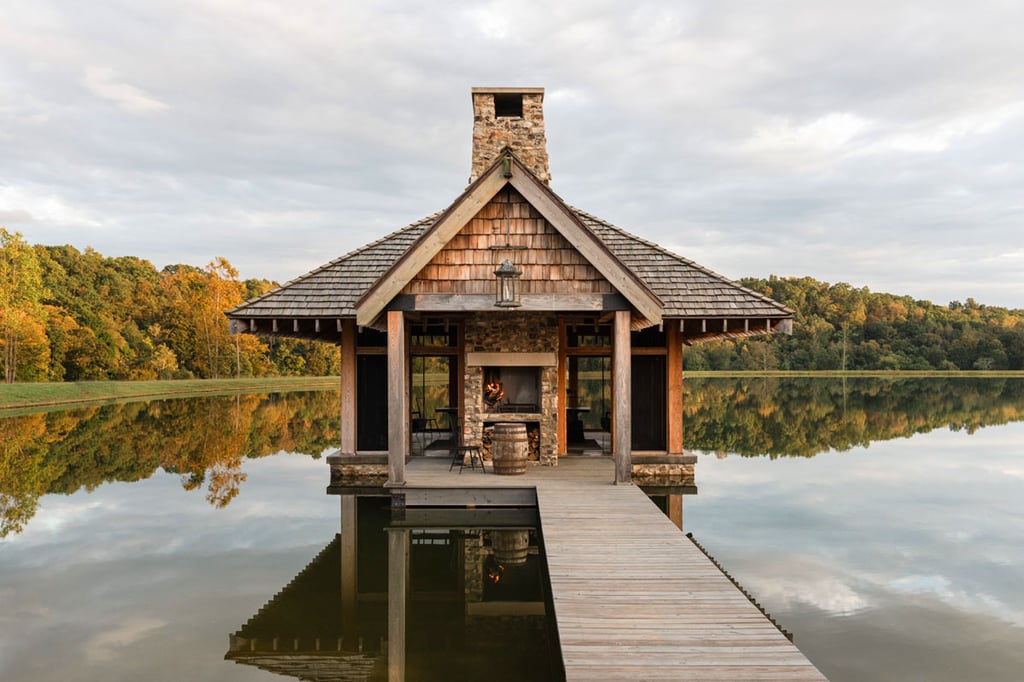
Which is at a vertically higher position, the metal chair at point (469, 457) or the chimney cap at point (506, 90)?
the chimney cap at point (506, 90)

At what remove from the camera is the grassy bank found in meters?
31.9

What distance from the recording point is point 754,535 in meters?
9.66

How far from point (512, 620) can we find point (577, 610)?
1135 millimetres

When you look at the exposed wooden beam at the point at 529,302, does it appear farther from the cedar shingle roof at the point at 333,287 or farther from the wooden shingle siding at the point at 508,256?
the cedar shingle roof at the point at 333,287

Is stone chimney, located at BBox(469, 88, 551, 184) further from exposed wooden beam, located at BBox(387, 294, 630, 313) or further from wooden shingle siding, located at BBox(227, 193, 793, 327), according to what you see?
exposed wooden beam, located at BBox(387, 294, 630, 313)

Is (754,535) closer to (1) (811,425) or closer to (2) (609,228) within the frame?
(2) (609,228)

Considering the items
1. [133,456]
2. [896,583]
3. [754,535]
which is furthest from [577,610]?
[133,456]

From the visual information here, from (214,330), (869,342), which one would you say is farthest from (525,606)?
(869,342)

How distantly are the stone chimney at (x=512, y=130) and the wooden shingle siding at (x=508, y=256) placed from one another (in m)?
3.50

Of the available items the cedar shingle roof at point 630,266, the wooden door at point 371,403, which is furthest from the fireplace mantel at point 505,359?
the cedar shingle roof at point 630,266

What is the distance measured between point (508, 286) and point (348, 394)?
16.5 feet

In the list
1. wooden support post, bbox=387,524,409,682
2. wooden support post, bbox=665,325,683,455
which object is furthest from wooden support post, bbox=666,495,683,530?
wooden support post, bbox=387,524,409,682

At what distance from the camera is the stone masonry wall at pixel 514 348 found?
41.2ft

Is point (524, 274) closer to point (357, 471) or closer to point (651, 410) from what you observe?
point (651, 410)
